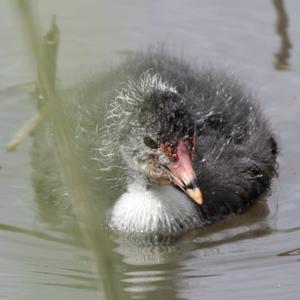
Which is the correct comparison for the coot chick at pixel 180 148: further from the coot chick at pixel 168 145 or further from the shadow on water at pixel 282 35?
the shadow on water at pixel 282 35

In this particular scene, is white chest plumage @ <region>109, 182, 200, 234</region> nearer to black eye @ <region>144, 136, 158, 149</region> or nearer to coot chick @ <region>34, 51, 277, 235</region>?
coot chick @ <region>34, 51, 277, 235</region>

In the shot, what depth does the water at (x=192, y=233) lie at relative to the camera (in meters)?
4.68

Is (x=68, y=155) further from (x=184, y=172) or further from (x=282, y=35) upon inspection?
(x=282, y=35)

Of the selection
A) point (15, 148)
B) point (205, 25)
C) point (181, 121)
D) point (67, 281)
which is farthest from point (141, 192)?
point (205, 25)

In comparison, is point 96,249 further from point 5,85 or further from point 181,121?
point 5,85

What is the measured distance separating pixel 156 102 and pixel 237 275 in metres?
1.07

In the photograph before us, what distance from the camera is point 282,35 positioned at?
8383 mm

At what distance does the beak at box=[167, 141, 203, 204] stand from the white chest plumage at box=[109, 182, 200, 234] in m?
0.40

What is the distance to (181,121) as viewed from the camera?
507 cm

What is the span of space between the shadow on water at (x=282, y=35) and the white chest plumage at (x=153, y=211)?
2.82 meters

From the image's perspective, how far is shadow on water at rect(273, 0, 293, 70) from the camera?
26.5ft

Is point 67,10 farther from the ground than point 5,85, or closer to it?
farther from the ground

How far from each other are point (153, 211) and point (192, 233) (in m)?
0.30

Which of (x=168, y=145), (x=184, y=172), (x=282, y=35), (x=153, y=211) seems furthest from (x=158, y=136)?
(x=282, y=35)
